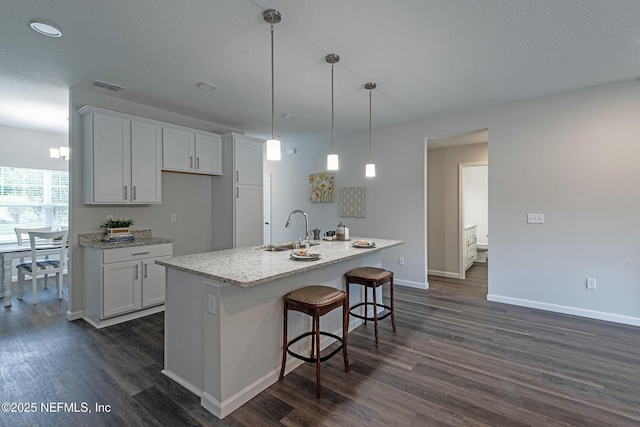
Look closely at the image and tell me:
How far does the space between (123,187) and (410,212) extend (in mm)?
4064

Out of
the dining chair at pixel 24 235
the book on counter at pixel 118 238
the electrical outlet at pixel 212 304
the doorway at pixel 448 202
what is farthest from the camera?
the doorway at pixel 448 202

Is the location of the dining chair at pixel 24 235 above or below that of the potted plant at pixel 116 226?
below

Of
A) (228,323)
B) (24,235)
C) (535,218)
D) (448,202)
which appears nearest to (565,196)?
(535,218)

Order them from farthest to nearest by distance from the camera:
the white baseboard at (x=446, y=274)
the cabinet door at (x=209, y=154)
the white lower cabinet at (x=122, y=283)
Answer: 1. the white baseboard at (x=446, y=274)
2. the cabinet door at (x=209, y=154)
3. the white lower cabinet at (x=122, y=283)

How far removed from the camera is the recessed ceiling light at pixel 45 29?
2180 mm

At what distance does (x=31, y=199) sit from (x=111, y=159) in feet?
10.8

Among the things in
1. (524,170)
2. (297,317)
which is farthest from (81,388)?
(524,170)

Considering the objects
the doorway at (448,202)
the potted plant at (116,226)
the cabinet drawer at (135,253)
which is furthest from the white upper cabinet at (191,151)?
the doorway at (448,202)

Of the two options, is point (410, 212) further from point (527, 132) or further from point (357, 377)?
point (357, 377)

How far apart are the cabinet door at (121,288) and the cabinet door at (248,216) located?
1462mm

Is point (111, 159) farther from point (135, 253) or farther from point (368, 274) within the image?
point (368, 274)

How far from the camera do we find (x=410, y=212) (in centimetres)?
482

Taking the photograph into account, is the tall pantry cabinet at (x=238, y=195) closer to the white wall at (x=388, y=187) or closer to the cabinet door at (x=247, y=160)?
the cabinet door at (x=247, y=160)

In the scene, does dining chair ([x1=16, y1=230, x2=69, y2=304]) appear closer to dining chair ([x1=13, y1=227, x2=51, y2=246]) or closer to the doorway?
dining chair ([x1=13, y1=227, x2=51, y2=246])
